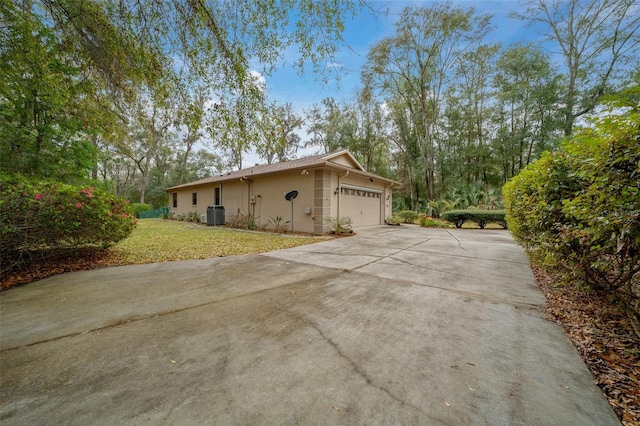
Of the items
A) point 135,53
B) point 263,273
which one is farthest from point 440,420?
point 135,53

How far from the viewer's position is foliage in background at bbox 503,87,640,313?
1.55 meters

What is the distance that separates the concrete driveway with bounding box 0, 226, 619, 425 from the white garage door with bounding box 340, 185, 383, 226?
7781mm

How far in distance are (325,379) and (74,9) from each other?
6260mm

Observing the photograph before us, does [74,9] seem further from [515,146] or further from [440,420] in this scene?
[515,146]

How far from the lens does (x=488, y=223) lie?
13.5 metres

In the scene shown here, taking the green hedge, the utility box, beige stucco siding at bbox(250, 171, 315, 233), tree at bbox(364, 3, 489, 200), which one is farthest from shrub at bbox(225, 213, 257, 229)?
tree at bbox(364, 3, 489, 200)

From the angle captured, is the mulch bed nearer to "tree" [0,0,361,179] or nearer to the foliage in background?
the foliage in background

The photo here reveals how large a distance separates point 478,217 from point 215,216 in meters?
15.1

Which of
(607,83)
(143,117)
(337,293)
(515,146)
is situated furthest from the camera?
(515,146)

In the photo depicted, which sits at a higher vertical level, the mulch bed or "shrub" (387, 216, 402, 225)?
"shrub" (387, 216, 402, 225)

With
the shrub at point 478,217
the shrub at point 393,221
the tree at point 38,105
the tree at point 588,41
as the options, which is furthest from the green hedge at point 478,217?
the tree at point 38,105

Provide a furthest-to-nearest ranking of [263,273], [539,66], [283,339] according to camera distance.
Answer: [539,66] < [263,273] < [283,339]

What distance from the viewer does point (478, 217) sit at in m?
13.3

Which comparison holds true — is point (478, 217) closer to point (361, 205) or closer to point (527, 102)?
point (361, 205)
